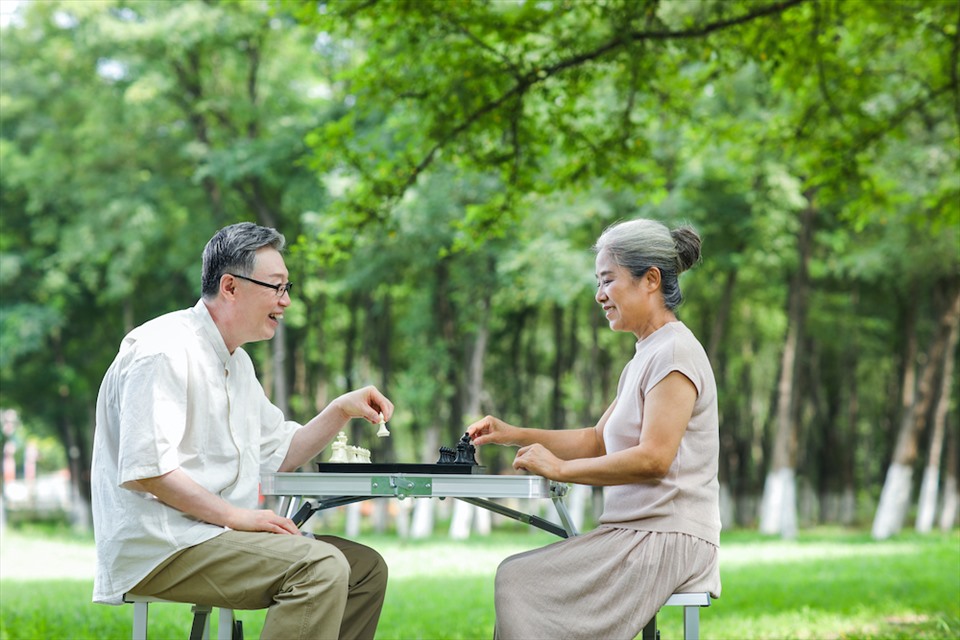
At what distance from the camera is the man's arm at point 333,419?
4.37m

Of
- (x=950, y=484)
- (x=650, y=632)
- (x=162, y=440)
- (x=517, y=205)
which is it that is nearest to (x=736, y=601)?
(x=517, y=205)

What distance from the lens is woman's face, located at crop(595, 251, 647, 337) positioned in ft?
13.3

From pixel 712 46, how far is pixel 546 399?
27.1 metres

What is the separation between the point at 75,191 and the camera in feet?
78.4

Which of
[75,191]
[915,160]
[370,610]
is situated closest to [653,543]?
[370,610]

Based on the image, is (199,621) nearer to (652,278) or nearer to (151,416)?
(151,416)

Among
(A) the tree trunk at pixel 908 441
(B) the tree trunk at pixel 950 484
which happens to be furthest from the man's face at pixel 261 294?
(B) the tree trunk at pixel 950 484

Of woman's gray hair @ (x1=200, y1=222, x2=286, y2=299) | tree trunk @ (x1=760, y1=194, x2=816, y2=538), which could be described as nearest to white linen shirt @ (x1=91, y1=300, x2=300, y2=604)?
woman's gray hair @ (x1=200, y1=222, x2=286, y2=299)

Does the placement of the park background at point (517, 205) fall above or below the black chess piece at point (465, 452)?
above

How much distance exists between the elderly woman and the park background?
443 cm

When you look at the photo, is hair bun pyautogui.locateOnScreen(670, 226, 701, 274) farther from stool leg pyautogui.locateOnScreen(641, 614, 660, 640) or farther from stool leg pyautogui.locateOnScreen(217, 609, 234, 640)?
stool leg pyautogui.locateOnScreen(217, 609, 234, 640)

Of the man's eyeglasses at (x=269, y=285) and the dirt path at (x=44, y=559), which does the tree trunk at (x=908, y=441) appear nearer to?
the dirt path at (x=44, y=559)

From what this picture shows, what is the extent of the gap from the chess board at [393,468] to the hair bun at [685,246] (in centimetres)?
104

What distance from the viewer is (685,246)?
4.09 m
